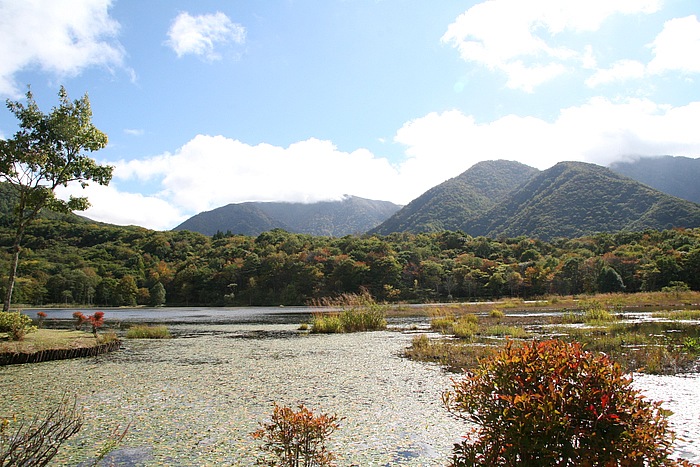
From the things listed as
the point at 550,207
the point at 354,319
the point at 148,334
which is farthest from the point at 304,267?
the point at 550,207

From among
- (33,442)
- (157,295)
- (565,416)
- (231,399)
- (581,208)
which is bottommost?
(157,295)

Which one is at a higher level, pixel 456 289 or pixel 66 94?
pixel 66 94

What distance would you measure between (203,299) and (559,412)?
8600cm

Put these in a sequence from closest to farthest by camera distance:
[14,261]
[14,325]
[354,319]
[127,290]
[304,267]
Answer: [14,325]
[14,261]
[354,319]
[127,290]
[304,267]

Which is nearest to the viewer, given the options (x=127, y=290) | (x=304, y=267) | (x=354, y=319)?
(x=354, y=319)

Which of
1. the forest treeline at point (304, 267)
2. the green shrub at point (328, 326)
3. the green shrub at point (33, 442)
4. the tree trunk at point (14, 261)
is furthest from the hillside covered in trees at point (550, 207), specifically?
the green shrub at point (33, 442)

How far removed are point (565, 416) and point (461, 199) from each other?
149 m

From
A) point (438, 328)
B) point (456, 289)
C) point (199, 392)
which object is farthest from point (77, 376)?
point (456, 289)

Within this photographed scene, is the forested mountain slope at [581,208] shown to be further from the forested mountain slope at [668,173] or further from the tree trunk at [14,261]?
the tree trunk at [14,261]

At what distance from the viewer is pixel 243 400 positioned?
7492mm

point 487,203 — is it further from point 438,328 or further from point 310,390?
point 310,390

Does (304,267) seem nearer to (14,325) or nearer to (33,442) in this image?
(14,325)

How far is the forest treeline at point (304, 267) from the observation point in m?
63.4

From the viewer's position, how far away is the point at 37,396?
7.96 m
